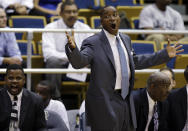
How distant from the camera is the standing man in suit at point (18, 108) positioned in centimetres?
450

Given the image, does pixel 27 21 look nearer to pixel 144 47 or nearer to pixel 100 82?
pixel 144 47

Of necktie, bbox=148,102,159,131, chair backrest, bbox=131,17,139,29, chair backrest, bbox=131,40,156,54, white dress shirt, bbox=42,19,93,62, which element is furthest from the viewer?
chair backrest, bbox=131,17,139,29

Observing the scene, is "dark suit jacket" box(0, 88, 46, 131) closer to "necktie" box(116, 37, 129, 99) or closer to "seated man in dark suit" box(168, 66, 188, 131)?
"necktie" box(116, 37, 129, 99)

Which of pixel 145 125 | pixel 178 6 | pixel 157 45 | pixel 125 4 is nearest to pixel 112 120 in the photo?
pixel 145 125

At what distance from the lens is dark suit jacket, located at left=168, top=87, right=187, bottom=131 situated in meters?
5.05

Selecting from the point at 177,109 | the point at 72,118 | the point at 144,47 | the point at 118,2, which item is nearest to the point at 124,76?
the point at 177,109

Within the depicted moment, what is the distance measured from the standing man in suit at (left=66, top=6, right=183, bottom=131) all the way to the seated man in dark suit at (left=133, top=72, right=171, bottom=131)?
2.14 feet

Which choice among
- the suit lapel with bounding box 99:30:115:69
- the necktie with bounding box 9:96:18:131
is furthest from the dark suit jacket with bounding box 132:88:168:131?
the necktie with bounding box 9:96:18:131

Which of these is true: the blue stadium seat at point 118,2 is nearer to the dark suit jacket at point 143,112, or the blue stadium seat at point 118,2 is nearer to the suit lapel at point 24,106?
the dark suit jacket at point 143,112

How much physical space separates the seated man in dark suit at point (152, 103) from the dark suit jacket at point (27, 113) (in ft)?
2.93

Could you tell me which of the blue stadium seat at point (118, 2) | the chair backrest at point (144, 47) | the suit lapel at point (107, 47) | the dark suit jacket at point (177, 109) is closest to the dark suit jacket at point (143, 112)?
the dark suit jacket at point (177, 109)

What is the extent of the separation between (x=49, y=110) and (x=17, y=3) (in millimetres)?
2984

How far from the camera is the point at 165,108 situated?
5000mm

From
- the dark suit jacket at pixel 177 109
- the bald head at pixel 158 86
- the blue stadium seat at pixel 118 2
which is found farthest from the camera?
the blue stadium seat at pixel 118 2
